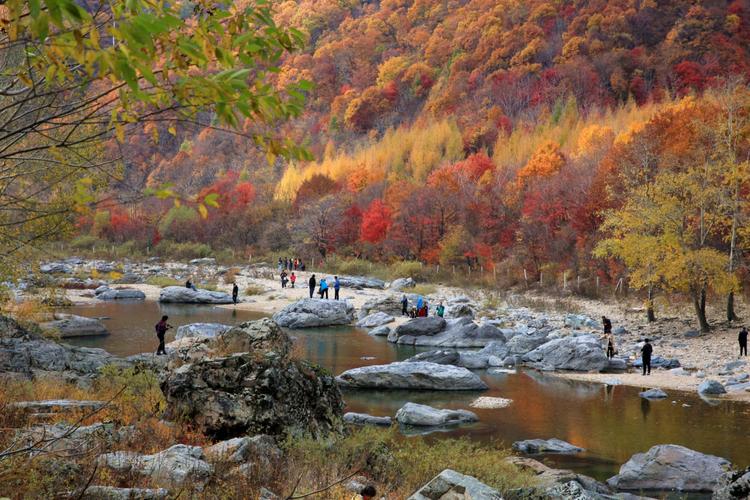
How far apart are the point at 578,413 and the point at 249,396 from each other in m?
11.2

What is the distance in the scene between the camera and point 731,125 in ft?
92.5

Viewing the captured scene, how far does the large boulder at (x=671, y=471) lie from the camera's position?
12.2m

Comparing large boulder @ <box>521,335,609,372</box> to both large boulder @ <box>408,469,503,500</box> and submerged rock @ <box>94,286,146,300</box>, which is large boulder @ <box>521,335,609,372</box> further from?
submerged rock @ <box>94,286,146,300</box>

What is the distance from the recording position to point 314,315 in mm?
34250

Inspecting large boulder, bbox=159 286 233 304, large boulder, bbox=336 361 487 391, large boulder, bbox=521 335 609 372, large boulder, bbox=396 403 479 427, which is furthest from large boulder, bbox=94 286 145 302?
large boulder, bbox=396 403 479 427

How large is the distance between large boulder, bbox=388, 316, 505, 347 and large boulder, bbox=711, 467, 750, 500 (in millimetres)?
20518

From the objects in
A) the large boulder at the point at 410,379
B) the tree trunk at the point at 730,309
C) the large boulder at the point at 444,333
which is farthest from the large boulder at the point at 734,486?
the tree trunk at the point at 730,309

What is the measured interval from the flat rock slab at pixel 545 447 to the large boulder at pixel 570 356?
9.41m

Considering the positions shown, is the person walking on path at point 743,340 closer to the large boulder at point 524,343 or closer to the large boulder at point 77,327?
the large boulder at point 524,343

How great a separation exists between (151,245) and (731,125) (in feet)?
210

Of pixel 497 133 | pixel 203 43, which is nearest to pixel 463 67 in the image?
pixel 497 133

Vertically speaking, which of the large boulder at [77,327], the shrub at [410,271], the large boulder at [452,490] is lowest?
the large boulder at [77,327]

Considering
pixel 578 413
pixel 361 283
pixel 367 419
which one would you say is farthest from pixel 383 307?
pixel 367 419

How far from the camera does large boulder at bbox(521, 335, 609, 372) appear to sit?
2377 centimetres
